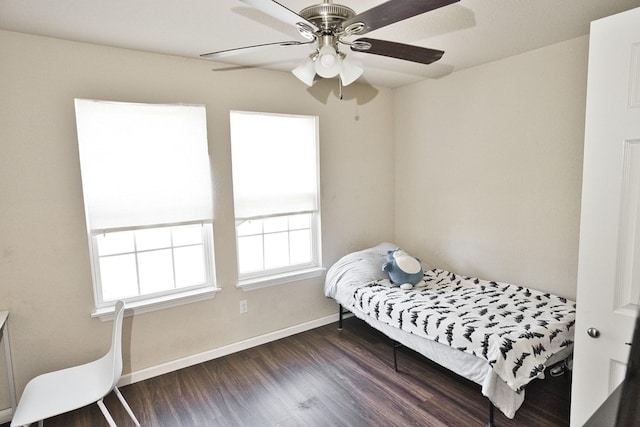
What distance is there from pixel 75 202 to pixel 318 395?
2.21 metres

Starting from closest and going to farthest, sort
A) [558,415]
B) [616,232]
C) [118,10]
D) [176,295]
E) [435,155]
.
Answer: [616,232] < [118,10] < [558,415] < [176,295] < [435,155]

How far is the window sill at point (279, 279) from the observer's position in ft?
10.4

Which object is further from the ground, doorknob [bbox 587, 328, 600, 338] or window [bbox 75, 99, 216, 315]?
window [bbox 75, 99, 216, 315]

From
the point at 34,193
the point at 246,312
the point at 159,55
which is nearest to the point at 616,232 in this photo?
the point at 246,312

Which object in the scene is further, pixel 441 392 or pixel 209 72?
pixel 209 72

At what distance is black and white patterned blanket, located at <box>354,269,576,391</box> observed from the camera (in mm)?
2035

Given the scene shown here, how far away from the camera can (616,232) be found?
1584 millimetres

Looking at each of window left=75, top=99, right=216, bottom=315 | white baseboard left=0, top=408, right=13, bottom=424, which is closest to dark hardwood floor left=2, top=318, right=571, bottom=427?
white baseboard left=0, top=408, right=13, bottom=424

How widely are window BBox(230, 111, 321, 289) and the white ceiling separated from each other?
2.15 ft

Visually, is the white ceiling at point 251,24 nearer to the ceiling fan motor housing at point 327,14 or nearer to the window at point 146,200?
the window at point 146,200

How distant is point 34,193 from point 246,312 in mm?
1830

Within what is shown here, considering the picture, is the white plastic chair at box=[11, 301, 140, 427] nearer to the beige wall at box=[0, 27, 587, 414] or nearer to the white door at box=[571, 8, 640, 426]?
the beige wall at box=[0, 27, 587, 414]

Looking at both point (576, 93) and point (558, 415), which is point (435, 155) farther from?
point (558, 415)

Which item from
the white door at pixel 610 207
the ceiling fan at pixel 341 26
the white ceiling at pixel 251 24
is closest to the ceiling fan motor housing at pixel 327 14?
the ceiling fan at pixel 341 26
